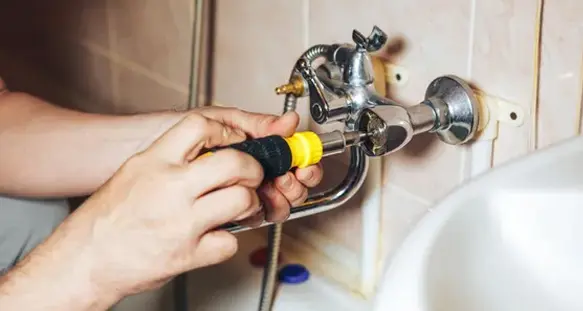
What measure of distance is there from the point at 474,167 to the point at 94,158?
0.36 m

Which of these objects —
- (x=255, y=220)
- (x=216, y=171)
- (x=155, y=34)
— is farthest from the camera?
(x=155, y=34)

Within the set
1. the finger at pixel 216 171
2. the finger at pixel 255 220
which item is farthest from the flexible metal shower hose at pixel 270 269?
the finger at pixel 216 171

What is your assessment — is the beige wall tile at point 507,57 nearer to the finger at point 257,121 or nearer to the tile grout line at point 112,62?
the finger at point 257,121

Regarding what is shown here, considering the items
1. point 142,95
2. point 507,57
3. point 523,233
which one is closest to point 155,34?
point 142,95

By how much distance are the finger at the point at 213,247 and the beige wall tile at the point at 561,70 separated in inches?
11.6

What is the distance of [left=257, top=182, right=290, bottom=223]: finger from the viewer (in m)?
0.63

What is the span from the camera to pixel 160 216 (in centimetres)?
54

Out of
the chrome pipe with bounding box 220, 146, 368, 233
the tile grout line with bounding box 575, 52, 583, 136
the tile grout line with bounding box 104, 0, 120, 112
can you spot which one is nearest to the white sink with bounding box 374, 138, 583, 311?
the tile grout line with bounding box 575, 52, 583, 136

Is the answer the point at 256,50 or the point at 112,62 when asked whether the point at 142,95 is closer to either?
the point at 112,62

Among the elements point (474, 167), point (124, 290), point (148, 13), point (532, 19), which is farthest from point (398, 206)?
point (148, 13)

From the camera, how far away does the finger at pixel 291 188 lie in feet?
2.10

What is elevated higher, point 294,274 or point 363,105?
point 363,105

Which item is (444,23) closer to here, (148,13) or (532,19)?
(532,19)

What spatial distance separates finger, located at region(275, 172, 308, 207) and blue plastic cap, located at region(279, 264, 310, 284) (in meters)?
0.36
